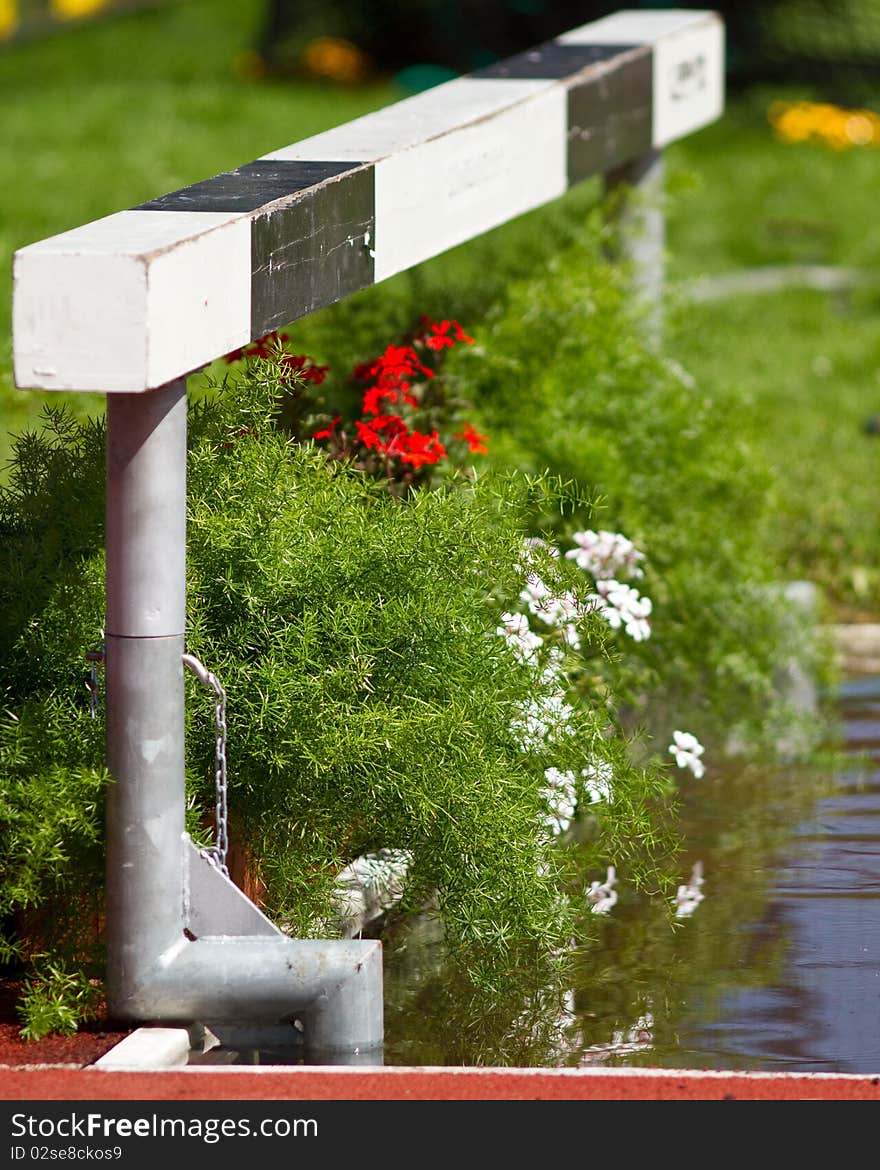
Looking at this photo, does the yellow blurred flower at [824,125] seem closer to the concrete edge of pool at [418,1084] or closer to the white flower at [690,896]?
the white flower at [690,896]

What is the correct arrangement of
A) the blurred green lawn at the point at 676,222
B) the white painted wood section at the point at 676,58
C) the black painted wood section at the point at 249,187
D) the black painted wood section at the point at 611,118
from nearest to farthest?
1. the black painted wood section at the point at 249,187
2. the black painted wood section at the point at 611,118
3. the white painted wood section at the point at 676,58
4. the blurred green lawn at the point at 676,222

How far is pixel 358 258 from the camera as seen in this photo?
14.6 ft

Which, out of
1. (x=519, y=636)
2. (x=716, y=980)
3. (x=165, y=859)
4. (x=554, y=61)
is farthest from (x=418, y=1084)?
(x=554, y=61)

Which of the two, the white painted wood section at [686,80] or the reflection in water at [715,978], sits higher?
the white painted wood section at [686,80]

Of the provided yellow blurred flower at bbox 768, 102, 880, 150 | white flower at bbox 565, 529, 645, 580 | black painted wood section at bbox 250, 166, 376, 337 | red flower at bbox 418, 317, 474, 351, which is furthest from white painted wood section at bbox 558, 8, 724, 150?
yellow blurred flower at bbox 768, 102, 880, 150

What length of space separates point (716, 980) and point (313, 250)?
176 centimetres

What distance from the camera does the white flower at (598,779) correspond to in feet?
14.0

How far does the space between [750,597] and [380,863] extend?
2.27m

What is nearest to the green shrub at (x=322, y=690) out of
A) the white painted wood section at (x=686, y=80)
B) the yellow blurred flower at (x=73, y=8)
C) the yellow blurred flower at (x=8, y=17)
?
the white painted wood section at (x=686, y=80)

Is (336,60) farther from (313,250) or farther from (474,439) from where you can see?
(313,250)

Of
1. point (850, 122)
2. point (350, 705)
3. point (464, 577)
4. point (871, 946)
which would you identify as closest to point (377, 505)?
point (464, 577)

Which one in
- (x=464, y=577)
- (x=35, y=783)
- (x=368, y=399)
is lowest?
(x=35, y=783)

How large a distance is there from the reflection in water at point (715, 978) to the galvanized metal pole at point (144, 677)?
21.8 inches
